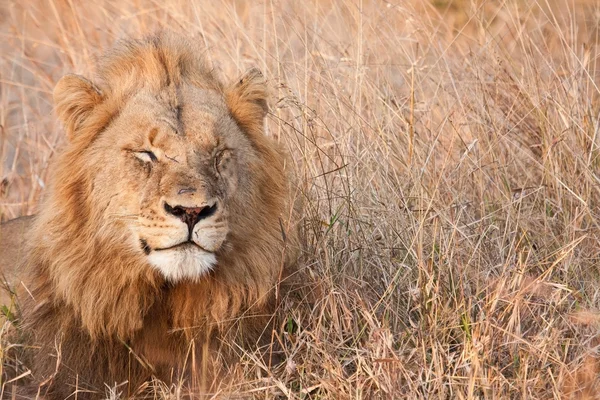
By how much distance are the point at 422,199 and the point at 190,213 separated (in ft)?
4.99

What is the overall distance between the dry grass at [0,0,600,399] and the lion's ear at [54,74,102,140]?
3.52 ft

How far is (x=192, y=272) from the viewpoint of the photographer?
3520 mm

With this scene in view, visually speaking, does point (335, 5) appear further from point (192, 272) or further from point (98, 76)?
point (192, 272)

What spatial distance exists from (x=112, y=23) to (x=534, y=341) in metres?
4.26

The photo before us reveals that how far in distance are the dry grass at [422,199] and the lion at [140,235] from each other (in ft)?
0.66

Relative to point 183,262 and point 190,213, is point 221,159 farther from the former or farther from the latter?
point 183,262

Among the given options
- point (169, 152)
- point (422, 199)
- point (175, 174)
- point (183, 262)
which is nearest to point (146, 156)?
point (169, 152)

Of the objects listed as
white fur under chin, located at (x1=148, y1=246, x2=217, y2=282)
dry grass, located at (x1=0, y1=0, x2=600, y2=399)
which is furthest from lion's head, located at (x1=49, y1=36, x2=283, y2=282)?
dry grass, located at (x1=0, y1=0, x2=600, y2=399)

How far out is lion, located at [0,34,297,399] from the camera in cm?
376

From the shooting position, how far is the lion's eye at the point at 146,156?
3.77 m

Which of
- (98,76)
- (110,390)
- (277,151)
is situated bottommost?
(110,390)

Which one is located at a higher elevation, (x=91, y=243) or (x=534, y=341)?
(x=91, y=243)

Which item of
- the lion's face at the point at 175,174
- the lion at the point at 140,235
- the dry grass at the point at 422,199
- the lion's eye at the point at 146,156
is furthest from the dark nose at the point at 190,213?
the dry grass at the point at 422,199

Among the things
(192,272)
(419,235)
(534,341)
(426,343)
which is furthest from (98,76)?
(534,341)
